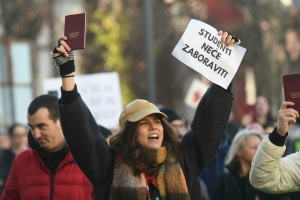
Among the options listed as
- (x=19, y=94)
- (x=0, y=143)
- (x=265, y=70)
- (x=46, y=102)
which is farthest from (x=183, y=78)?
(x=46, y=102)

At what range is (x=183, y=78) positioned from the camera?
38750 mm

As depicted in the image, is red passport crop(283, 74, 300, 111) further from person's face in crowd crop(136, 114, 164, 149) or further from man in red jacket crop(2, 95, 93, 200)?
man in red jacket crop(2, 95, 93, 200)

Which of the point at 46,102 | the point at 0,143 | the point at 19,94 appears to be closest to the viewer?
the point at 46,102

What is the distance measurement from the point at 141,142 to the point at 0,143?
8634mm

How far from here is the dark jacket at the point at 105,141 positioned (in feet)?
24.1

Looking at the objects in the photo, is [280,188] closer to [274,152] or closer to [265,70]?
[274,152]

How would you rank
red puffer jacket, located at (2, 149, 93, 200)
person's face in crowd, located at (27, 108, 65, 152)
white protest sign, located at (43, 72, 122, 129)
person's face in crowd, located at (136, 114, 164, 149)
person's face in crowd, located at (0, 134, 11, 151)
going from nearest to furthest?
person's face in crowd, located at (136, 114, 164, 149), red puffer jacket, located at (2, 149, 93, 200), person's face in crowd, located at (27, 108, 65, 152), person's face in crowd, located at (0, 134, 11, 151), white protest sign, located at (43, 72, 122, 129)

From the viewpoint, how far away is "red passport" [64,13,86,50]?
24.3 feet

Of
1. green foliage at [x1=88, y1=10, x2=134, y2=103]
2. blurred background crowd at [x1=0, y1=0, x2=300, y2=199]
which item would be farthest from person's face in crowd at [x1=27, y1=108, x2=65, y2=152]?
green foliage at [x1=88, y1=10, x2=134, y2=103]

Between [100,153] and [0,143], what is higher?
[100,153]

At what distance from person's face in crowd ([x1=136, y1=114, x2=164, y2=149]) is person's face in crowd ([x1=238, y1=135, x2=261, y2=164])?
3.24 metres

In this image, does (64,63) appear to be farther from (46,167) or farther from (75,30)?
(46,167)

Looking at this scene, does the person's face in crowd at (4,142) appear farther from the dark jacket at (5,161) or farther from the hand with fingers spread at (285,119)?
the hand with fingers spread at (285,119)

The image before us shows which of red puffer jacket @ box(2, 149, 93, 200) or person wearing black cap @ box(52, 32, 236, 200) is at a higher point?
person wearing black cap @ box(52, 32, 236, 200)
